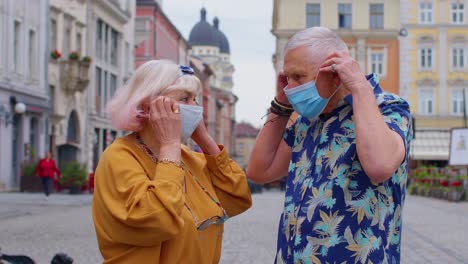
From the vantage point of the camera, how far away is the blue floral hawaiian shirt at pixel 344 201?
319 cm

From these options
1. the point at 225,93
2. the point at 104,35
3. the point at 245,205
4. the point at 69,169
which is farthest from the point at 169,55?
the point at 245,205

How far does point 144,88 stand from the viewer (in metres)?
3.38

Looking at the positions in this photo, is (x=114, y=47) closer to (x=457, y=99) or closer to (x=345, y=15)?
(x=345, y=15)

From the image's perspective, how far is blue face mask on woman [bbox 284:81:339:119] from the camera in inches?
127

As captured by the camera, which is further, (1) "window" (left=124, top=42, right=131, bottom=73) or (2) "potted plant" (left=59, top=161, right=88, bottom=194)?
(1) "window" (left=124, top=42, right=131, bottom=73)

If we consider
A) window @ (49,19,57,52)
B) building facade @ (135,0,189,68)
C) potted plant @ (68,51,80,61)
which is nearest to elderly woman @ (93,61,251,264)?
window @ (49,19,57,52)

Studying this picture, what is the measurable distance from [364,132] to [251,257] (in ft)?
26.0

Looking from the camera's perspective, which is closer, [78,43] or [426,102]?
[78,43]

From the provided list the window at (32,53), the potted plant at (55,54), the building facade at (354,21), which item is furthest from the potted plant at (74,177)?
the building facade at (354,21)

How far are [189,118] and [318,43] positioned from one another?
1.88 ft

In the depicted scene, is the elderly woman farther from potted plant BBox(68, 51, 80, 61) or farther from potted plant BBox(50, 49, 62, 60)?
potted plant BBox(68, 51, 80, 61)

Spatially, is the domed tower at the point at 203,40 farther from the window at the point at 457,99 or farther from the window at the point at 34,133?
the window at the point at 34,133

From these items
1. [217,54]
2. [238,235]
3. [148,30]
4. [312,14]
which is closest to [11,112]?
[238,235]

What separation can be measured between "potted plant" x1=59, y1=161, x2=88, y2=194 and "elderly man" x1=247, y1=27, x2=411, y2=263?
28623 millimetres
